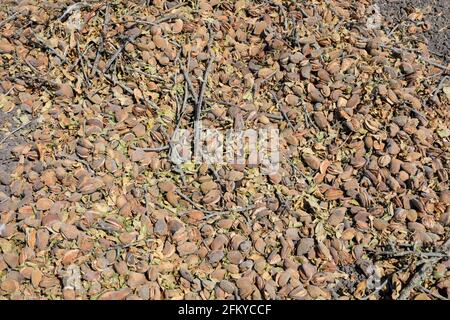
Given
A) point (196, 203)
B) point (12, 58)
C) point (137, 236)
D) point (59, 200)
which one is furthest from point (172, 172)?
point (12, 58)

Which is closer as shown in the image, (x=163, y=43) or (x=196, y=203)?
(x=196, y=203)

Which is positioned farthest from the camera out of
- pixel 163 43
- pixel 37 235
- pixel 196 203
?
pixel 163 43

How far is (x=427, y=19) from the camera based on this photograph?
2.40 metres

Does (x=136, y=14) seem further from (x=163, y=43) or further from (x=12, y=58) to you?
(x=12, y=58)

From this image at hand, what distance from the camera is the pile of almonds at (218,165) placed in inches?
64.9

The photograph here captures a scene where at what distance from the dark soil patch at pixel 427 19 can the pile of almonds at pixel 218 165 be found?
14 cm

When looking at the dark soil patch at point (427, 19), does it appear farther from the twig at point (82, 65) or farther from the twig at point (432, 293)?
the twig at point (82, 65)

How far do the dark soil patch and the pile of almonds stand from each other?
0.47 ft

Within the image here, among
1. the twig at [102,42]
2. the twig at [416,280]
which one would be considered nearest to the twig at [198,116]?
the twig at [102,42]

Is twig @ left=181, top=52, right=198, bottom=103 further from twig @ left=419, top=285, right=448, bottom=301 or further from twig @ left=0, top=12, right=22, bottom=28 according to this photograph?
twig @ left=419, top=285, right=448, bottom=301

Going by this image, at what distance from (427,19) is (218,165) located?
1325mm

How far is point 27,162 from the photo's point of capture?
184cm

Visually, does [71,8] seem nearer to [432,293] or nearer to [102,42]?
[102,42]

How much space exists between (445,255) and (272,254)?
1.87 feet
